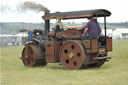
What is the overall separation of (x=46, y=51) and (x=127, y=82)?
4714 mm

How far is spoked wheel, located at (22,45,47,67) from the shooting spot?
1123cm

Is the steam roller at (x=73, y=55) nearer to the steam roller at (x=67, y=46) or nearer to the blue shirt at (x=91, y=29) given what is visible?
the steam roller at (x=67, y=46)

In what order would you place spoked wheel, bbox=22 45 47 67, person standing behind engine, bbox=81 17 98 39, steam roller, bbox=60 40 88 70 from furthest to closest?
1. spoked wheel, bbox=22 45 47 67
2. person standing behind engine, bbox=81 17 98 39
3. steam roller, bbox=60 40 88 70

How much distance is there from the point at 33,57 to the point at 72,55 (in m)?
2.04

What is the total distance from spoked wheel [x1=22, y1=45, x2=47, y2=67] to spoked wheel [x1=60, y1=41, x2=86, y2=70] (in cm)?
135

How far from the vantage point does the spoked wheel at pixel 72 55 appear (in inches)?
379

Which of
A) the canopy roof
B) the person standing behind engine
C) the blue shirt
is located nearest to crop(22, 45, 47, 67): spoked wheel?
the canopy roof

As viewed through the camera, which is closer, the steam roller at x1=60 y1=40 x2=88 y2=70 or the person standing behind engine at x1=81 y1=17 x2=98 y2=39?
the steam roller at x1=60 y1=40 x2=88 y2=70

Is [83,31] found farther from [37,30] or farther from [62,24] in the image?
[37,30]

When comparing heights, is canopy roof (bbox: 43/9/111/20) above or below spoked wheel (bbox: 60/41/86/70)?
above

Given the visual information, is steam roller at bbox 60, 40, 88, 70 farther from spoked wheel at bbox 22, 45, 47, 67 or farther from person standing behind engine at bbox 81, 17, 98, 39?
spoked wheel at bbox 22, 45, 47, 67

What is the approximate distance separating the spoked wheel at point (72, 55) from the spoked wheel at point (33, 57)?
135 centimetres

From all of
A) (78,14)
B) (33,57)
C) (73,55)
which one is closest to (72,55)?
(73,55)

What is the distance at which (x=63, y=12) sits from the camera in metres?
10.7
